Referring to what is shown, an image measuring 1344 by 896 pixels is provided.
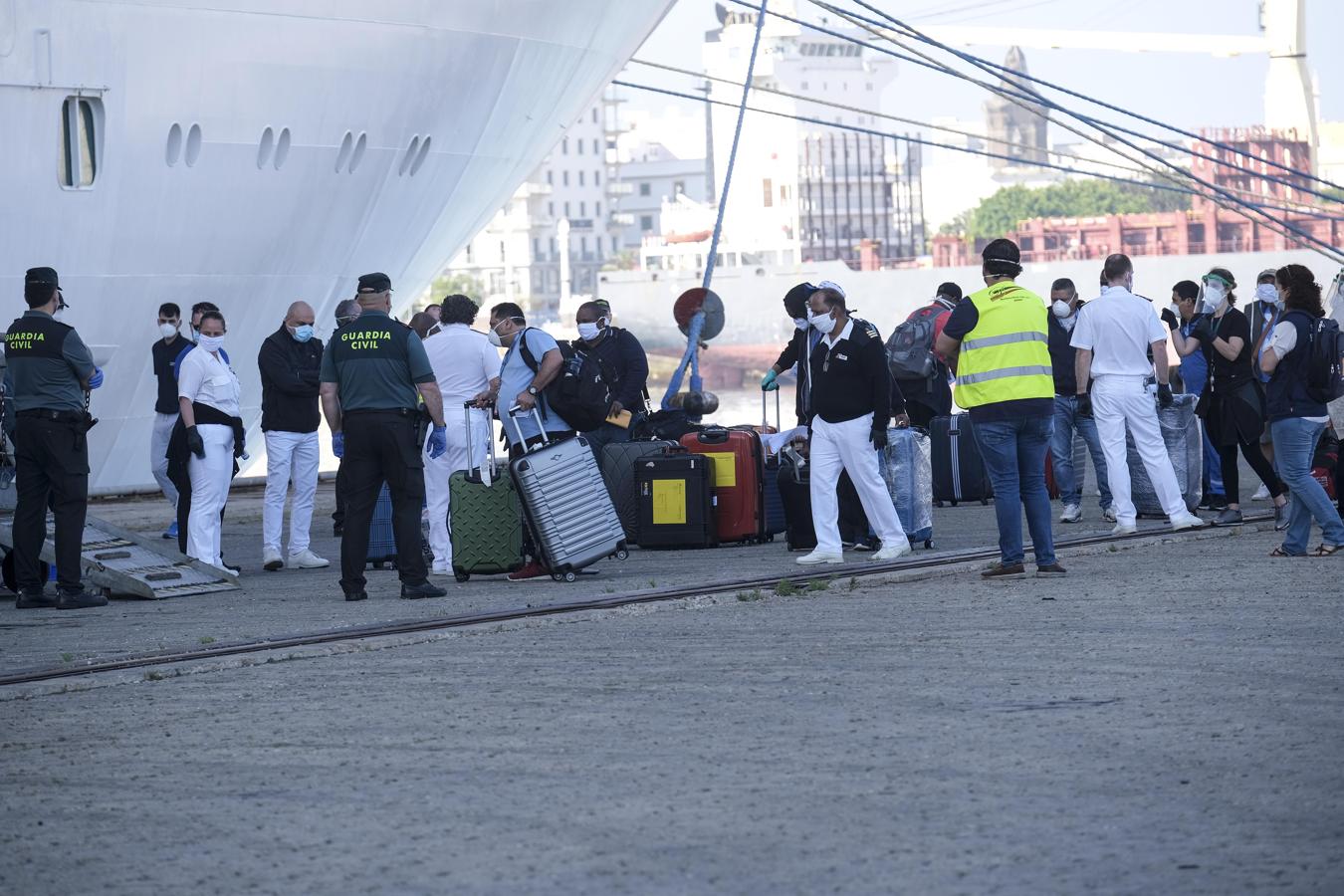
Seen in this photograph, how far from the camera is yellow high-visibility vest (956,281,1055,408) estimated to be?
8.94m

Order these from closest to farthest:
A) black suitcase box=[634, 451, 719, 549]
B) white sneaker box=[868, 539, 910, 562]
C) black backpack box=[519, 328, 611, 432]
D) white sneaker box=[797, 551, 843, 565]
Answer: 1. white sneaker box=[797, 551, 843, 565]
2. white sneaker box=[868, 539, 910, 562]
3. black backpack box=[519, 328, 611, 432]
4. black suitcase box=[634, 451, 719, 549]

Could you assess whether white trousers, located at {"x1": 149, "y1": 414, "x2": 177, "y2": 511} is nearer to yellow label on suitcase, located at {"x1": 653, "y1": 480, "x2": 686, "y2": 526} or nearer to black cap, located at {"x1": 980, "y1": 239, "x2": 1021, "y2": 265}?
yellow label on suitcase, located at {"x1": 653, "y1": 480, "x2": 686, "y2": 526}

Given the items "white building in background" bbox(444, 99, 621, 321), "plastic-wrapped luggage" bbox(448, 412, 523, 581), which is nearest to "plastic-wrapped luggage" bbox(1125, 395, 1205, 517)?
"plastic-wrapped luggage" bbox(448, 412, 523, 581)

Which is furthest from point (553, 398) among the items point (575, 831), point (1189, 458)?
point (575, 831)

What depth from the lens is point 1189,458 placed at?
12.2 meters

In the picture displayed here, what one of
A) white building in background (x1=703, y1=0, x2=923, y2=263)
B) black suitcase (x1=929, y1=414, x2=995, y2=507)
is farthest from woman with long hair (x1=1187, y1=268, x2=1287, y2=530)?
white building in background (x1=703, y1=0, x2=923, y2=263)

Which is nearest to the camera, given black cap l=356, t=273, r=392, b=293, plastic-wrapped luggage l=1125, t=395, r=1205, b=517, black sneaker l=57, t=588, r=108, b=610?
black cap l=356, t=273, r=392, b=293

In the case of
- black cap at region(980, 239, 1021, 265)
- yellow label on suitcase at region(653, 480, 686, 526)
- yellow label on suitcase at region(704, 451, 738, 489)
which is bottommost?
yellow label on suitcase at region(653, 480, 686, 526)

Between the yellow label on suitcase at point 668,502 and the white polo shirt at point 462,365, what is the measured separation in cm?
166

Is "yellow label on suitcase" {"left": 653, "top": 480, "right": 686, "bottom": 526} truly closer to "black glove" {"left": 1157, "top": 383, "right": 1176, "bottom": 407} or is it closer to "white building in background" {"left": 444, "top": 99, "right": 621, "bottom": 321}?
"black glove" {"left": 1157, "top": 383, "right": 1176, "bottom": 407}

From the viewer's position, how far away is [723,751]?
5.26 metres

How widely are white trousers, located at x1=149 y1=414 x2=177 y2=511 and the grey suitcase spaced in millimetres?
3652

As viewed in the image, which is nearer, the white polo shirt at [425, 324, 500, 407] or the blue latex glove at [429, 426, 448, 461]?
the blue latex glove at [429, 426, 448, 461]

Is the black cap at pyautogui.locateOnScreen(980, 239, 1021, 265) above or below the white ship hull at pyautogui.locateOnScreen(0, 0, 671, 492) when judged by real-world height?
below
